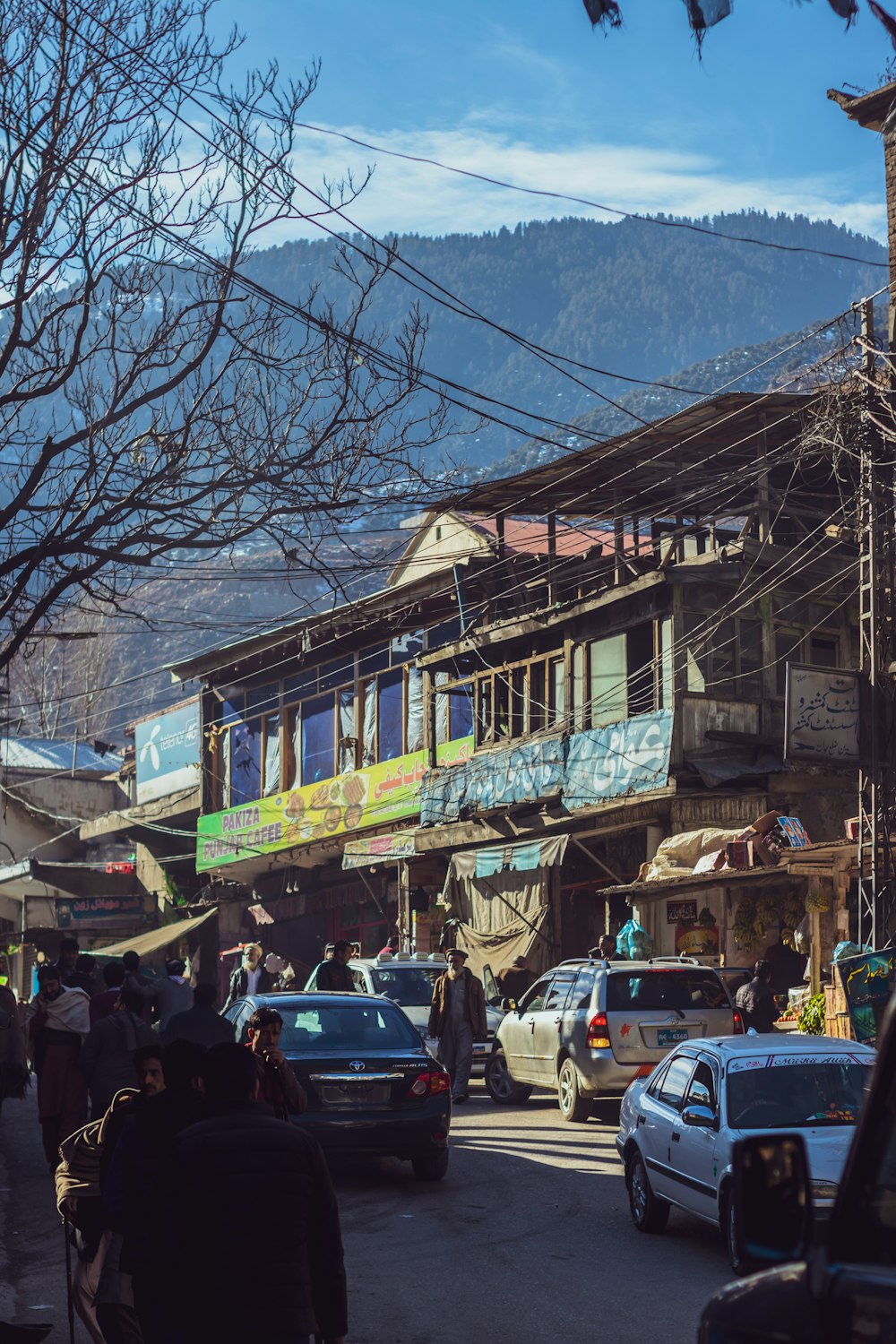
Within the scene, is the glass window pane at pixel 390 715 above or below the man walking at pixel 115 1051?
above

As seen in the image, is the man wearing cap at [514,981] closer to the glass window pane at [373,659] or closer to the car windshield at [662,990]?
the car windshield at [662,990]

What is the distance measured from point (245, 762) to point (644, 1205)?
39.0 metres

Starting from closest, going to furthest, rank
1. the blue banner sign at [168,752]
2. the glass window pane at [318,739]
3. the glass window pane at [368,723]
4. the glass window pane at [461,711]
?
the glass window pane at [461,711] → the glass window pane at [368,723] → the glass window pane at [318,739] → the blue banner sign at [168,752]

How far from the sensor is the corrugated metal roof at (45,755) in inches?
2808

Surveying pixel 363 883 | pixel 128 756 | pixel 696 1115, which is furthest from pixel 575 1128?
pixel 128 756

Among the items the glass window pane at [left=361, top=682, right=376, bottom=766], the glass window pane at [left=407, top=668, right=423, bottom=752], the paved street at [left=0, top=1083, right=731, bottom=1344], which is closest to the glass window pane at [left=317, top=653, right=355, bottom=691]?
the glass window pane at [left=361, top=682, right=376, bottom=766]

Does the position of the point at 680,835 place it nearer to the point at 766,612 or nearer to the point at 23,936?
the point at 766,612

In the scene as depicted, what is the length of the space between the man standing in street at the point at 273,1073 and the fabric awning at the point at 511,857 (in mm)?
21479

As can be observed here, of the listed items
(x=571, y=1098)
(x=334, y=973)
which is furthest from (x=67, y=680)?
(x=571, y=1098)

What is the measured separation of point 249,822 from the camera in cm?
4788

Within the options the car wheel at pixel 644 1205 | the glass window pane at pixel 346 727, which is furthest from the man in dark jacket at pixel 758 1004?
the glass window pane at pixel 346 727

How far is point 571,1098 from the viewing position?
18.3m

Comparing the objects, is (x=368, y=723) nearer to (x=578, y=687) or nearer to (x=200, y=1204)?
(x=578, y=687)

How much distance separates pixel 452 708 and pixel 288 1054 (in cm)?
2539
